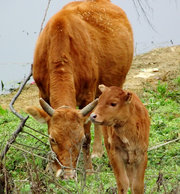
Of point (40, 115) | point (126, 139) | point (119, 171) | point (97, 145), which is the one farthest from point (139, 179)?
point (97, 145)

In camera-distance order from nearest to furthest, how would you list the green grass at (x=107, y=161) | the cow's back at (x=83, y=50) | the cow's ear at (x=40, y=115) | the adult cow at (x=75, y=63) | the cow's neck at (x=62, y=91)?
1. the green grass at (x=107, y=161)
2. the adult cow at (x=75, y=63)
3. the cow's ear at (x=40, y=115)
4. the cow's neck at (x=62, y=91)
5. the cow's back at (x=83, y=50)

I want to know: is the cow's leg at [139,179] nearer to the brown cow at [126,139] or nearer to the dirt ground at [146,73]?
the brown cow at [126,139]

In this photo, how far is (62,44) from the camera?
24.1ft

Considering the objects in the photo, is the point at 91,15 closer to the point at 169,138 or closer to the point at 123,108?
the point at 169,138

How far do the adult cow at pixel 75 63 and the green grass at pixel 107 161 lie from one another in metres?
0.42

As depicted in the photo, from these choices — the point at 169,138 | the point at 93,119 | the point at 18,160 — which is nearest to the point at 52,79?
the point at 18,160

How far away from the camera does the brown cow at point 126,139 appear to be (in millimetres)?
5598

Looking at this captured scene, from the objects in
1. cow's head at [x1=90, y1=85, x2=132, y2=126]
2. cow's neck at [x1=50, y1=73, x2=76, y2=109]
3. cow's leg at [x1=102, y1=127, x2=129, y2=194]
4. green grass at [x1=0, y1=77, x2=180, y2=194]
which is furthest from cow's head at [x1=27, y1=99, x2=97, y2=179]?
cow's head at [x1=90, y1=85, x2=132, y2=126]

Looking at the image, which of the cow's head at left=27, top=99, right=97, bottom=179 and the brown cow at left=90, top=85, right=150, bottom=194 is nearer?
the brown cow at left=90, top=85, right=150, bottom=194

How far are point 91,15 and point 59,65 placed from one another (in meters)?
1.72

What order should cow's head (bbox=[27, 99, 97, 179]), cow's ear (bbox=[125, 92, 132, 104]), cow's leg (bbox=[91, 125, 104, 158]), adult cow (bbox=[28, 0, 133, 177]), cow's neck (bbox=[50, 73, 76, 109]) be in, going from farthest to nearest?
cow's leg (bbox=[91, 125, 104, 158]), cow's neck (bbox=[50, 73, 76, 109]), adult cow (bbox=[28, 0, 133, 177]), cow's head (bbox=[27, 99, 97, 179]), cow's ear (bbox=[125, 92, 132, 104])

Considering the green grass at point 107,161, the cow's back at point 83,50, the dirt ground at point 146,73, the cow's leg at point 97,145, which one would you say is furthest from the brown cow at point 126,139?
the dirt ground at point 146,73

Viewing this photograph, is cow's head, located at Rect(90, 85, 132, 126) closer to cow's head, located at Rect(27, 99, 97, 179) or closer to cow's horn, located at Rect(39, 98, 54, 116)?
cow's head, located at Rect(27, 99, 97, 179)

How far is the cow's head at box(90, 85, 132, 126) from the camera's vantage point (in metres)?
5.46
